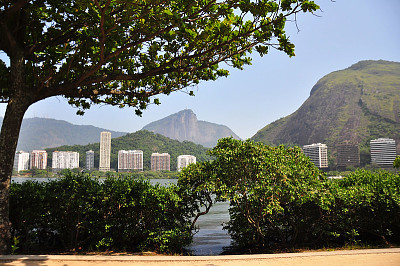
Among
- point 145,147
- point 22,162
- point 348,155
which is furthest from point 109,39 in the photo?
point 145,147

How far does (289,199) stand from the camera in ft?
18.1

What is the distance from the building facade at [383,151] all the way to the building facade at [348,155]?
561 centimetres

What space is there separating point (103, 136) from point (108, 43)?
387 ft

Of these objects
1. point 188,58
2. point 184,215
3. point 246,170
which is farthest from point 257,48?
point 184,215

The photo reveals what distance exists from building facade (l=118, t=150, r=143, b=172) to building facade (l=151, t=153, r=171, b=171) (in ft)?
15.6

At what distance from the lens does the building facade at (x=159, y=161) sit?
3976 inches

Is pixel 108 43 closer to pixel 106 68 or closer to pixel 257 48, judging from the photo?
pixel 106 68

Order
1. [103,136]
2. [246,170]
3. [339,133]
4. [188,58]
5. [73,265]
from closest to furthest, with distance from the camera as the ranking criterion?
[73,265], [188,58], [246,170], [339,133], [103,136]

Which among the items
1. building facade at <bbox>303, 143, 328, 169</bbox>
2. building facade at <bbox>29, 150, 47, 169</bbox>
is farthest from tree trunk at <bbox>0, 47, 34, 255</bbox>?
building facade at <bbox>29, 150, 47, 169</bbox>

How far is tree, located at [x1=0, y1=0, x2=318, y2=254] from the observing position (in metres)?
4.33

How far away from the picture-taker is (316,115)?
13062 cm

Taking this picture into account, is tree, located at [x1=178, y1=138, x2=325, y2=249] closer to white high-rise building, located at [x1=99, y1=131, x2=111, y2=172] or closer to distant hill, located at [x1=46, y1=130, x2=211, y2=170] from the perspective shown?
distant hill, located at [x1=46, y1=130, x2=211, y2=170]

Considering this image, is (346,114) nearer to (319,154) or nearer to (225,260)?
(319,154)

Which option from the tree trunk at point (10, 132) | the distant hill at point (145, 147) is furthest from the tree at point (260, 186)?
the distant hill at point (145, 147)
